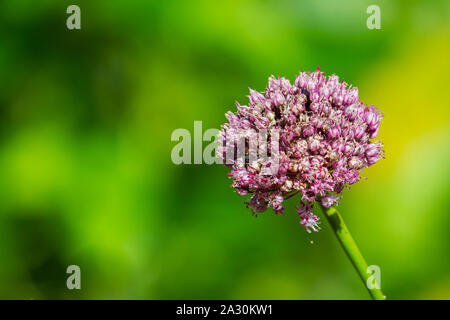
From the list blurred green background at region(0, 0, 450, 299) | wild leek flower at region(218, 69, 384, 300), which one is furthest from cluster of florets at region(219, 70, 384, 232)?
blurred green background at region(0, 0, 450, 299)

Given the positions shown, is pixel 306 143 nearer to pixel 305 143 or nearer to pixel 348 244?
pixel 305 143

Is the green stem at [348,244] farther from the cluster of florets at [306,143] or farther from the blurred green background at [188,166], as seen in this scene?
the blurred green background at [188,166]

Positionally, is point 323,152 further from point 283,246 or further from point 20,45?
point 20,45

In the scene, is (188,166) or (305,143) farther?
(188,166)

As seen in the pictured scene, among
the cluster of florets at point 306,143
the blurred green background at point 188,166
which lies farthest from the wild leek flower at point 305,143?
the blurred green background at point 188,166

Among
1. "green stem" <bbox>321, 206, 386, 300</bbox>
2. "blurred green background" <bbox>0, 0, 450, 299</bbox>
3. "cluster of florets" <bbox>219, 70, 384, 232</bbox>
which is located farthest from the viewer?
"blurred green background" <bbox>0, 0, 450, 299</bbox>

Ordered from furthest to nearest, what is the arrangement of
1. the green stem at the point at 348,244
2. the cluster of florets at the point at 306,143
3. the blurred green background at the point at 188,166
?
1. the blurred green background at the point at 188,166
2. the cluster of florets at the point at 306,143
3. the green stem at the point at 348,244

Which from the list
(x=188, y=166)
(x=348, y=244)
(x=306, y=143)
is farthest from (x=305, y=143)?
(x=188, y=166)

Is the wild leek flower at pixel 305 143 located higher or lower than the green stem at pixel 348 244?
higher

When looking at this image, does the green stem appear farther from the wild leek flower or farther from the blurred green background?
the blurred green background
